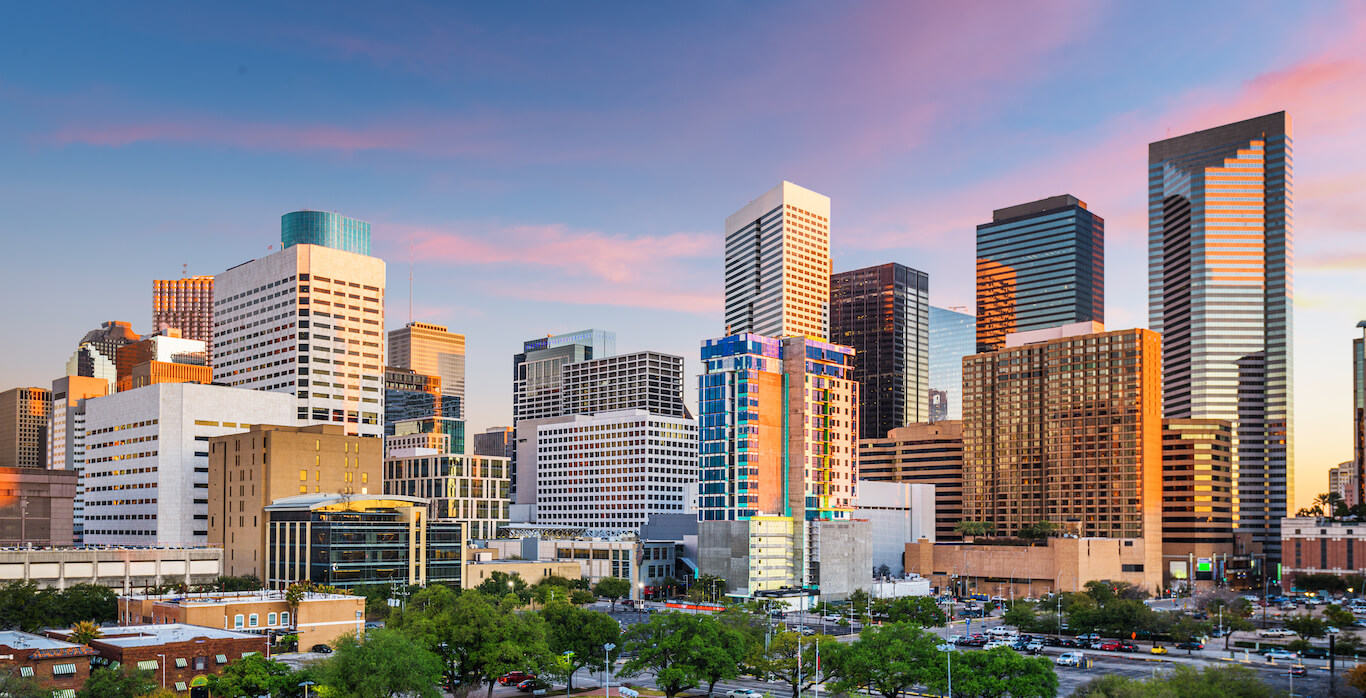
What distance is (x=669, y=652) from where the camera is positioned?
107 metres

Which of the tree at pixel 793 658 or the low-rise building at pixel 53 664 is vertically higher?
the low-rise building at pixel 53 664

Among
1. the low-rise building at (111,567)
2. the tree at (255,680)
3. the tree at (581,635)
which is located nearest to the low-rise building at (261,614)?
the tree at (581,635)

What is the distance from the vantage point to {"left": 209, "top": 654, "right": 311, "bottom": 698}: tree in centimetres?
8944

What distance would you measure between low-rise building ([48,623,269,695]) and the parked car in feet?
297

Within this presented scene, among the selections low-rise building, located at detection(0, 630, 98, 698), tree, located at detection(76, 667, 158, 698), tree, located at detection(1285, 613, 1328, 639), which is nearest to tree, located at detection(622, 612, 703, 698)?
tree, located at detection(76, 667, 158, 698)

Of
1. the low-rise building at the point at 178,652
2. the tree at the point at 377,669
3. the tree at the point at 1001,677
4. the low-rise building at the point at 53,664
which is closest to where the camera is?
the low-rise building at the point at 53,664

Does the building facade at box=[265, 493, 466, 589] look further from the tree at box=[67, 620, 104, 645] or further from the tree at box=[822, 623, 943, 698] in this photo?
the tree at box=[822, 623, 943, 698]

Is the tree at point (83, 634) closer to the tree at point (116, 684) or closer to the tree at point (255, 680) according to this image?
the tree at point (116, 684)

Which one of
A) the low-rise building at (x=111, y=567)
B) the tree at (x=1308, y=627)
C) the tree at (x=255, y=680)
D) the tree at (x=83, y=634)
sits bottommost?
the tree at (x=1308, y=627)

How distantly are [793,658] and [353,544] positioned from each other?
8731cm

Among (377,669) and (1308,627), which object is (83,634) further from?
(1308,627)

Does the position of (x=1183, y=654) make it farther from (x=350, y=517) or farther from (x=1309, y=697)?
(x=350, y=517)

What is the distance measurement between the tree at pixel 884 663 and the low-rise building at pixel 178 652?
52.4 meters

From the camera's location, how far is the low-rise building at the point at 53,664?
3381 inches
